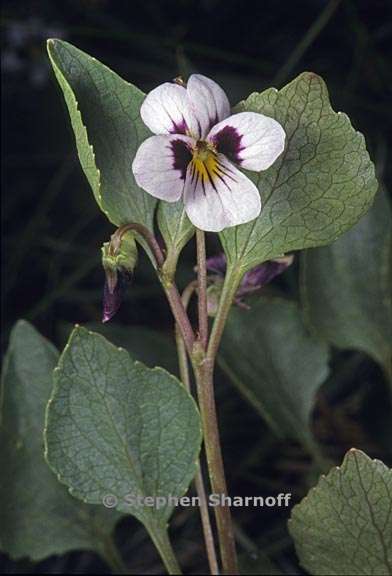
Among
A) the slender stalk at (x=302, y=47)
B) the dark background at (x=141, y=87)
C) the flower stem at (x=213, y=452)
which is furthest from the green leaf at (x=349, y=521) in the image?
the slender stalk at (x=302, y=47)

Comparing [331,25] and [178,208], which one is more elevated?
[331,25]

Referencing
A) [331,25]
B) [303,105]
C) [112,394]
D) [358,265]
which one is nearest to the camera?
[303,105]

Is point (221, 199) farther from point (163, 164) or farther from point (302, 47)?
point (302, 47)

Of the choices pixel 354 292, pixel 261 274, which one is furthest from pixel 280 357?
pixel 261 274

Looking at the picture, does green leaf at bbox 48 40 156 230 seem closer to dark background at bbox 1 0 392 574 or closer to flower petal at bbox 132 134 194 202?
flower petal at bbox 132 134 194 202

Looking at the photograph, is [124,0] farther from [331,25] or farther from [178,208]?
[178,208]

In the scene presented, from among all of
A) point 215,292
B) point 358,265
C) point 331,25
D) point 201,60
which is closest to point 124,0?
point 201,60

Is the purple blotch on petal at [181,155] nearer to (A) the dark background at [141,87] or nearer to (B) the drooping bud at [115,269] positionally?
(B) the drooping bud at [115,269]
